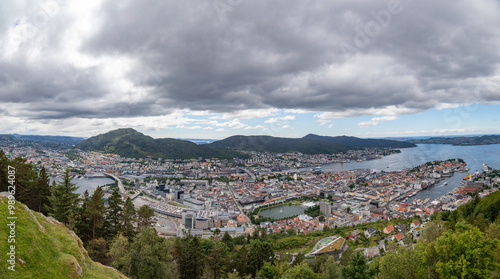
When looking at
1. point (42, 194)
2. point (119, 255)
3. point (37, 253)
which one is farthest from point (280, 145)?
point (37, 253)

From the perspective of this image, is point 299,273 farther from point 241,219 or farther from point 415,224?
point 241,219

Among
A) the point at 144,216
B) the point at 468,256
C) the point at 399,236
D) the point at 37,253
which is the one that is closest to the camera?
the point at 37,253

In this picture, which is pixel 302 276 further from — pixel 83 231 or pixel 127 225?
pixel 83 231

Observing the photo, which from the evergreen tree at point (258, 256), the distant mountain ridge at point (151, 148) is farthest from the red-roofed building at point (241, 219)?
the distant mountain ridge at point (151, 148)

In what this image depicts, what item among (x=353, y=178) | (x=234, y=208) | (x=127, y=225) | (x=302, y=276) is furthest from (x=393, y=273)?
(x=353, y=178)

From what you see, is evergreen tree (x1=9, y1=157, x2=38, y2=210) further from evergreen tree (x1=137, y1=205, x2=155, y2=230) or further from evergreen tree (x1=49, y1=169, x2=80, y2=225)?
evergreen tree (x1=137, y1=205, x2=155, y2=230)

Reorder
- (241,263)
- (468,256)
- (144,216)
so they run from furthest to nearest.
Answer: (144,216) < (241,263) < (468,256)

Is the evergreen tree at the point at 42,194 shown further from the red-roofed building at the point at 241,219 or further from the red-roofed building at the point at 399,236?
the red-roofed building at the point at 399,236
